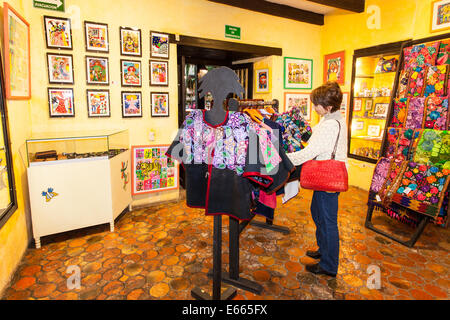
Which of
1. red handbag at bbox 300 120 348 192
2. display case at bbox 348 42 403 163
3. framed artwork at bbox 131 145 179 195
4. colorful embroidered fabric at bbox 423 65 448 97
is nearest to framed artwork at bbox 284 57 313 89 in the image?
display case at bbox 348 42 403 163

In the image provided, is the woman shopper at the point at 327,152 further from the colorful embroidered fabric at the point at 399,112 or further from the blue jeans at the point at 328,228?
the colorful embroidered fabric at the point at 399,112

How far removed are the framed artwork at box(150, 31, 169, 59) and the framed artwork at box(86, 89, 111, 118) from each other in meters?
0.84

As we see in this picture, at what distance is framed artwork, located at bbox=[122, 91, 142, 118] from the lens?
376 centimetres

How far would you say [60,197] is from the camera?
2957mm

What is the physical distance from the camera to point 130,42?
3.68 metres

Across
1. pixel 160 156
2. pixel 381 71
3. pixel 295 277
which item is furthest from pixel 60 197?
pixel 381 71

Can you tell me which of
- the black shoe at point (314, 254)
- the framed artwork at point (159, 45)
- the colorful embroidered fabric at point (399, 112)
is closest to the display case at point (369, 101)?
the colorful embroidered fabric at point (399, 112)

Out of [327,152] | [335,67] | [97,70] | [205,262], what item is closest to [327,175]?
[327,152]

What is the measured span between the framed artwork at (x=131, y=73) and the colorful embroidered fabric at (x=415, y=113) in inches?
132

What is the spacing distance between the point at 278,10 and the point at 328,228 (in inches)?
156

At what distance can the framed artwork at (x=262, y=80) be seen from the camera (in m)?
5.17

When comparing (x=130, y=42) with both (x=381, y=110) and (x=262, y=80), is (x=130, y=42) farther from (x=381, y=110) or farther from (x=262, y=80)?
(x=381, y=110)

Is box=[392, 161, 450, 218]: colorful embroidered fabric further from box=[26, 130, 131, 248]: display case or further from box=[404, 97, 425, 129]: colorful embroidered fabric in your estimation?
box=[26, 130, 131, 248]: display case
